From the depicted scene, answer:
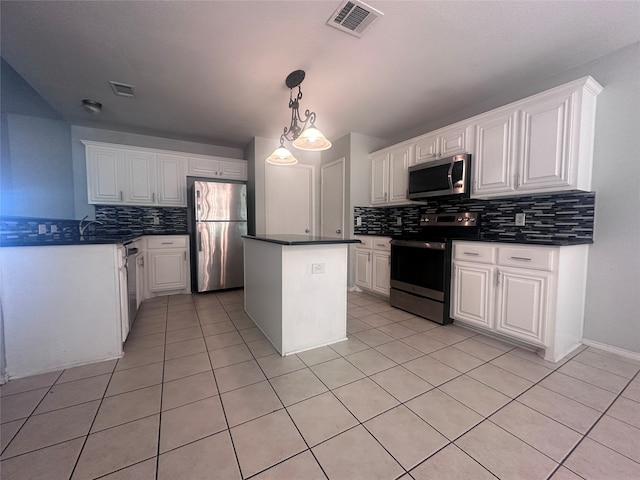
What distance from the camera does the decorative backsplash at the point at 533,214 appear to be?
7.14 feet

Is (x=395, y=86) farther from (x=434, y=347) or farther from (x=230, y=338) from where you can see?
(x=230, y=338)

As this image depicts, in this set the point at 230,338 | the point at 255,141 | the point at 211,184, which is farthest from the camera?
the point at 255,141

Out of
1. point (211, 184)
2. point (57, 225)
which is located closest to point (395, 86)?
point (211, 184)

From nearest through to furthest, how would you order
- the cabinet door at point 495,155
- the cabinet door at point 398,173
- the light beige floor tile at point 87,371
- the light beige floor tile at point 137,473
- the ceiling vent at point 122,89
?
the light beige floor tile at point 137,473 < the light beige floor tile at point 87,371 < the cabinet door at point 495,155 < the ceiling vent at point 122,89 < the cabinet door at point 398,173

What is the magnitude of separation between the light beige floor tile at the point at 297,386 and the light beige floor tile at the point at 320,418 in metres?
0.05

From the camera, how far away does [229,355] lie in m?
2.04

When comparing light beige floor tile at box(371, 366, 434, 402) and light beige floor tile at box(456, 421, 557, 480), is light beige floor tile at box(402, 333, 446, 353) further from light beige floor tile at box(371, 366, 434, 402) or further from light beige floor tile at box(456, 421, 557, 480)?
light beige floor tile at box(456, 421, 557, 480)

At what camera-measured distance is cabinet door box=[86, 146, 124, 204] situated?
3.50 m

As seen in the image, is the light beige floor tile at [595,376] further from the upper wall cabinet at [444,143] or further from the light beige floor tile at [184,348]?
the light beige floor tile at [184,348]

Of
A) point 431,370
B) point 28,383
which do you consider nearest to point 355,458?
point 431,370

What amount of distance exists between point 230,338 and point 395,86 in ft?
9.75

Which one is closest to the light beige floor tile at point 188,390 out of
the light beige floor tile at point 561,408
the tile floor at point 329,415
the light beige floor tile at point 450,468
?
the tile floor at point 329,415

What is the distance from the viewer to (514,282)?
7.00 ft

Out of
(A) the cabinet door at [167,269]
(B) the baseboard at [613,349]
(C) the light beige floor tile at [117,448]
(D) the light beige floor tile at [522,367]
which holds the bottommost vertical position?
(C) the light beige floor tile at [117,448]
